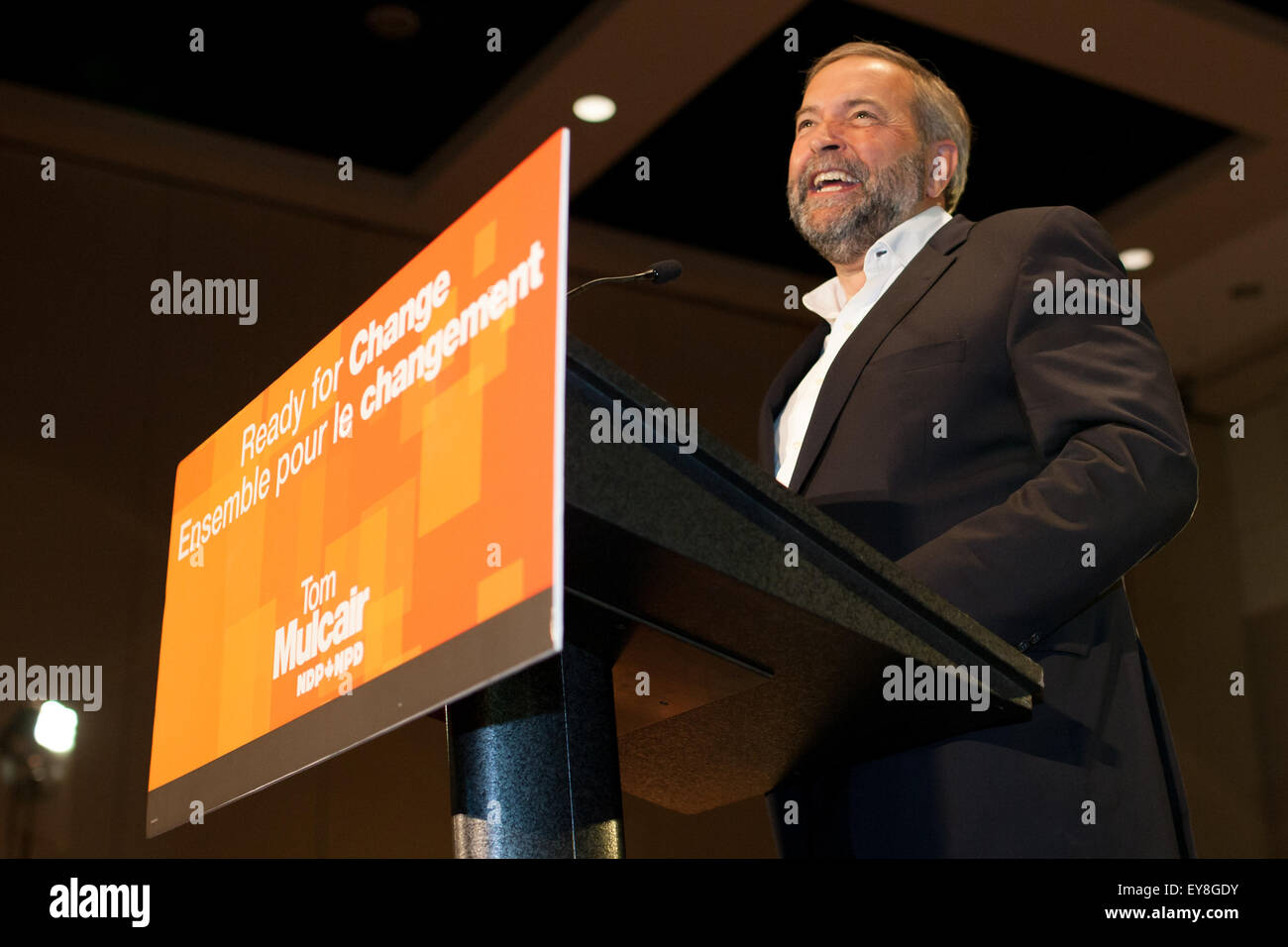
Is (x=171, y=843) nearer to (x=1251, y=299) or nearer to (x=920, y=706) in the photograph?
(x=920, y=706)

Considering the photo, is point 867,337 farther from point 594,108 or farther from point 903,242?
point 594,108

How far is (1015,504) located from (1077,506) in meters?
0.05

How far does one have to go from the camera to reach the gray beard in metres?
1.94

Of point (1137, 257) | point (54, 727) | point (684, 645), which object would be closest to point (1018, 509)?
point (684, 645)

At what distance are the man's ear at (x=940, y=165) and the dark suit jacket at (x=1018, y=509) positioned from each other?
48 cm

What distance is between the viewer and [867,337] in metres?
1.59

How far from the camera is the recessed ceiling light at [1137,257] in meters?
5.88

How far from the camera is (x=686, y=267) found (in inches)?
236

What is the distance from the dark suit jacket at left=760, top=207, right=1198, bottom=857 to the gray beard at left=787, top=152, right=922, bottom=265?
29 centimetres
